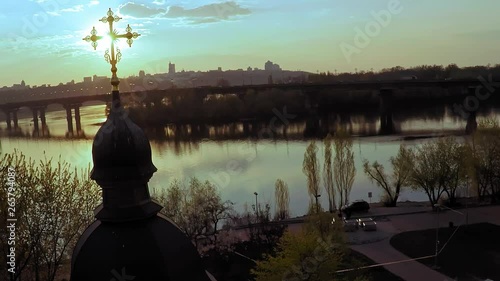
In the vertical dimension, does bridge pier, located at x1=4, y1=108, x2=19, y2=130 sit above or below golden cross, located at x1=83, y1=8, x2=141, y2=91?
below

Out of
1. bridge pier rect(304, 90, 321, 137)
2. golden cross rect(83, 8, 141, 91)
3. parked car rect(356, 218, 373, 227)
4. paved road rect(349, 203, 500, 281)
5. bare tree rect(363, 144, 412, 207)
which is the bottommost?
paved road rect(349, 203, 500, 281)

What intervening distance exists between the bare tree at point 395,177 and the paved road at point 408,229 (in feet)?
10.8

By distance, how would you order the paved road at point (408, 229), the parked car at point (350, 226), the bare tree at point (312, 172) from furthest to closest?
the bare tree at point (312, 172)
the parked car at point (350, 226)
the paved road at point (408, 229)

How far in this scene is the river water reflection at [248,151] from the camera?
30.4 metres

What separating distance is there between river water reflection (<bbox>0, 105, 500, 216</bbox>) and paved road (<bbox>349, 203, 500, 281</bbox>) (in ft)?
17.3

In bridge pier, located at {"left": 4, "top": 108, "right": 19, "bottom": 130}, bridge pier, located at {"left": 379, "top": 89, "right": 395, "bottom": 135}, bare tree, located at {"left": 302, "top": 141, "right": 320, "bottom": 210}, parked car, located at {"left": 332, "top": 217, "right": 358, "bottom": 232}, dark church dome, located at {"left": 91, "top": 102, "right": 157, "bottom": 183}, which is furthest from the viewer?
bridge pier, located at {"left": 4, "top": 108, "right": 19, "bottom": 130}

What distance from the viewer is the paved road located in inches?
679

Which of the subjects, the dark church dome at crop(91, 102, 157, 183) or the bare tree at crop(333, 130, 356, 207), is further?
the bare tree at crop(333, 130, 356, 207)

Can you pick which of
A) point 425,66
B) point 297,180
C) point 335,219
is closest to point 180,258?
point 335,219

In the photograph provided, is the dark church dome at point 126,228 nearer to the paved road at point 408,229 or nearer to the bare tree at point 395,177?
the paved road at point 408,229

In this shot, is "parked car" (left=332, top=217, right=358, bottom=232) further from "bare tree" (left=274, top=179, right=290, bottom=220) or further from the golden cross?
the golden cross

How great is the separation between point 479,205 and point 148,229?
956 inches

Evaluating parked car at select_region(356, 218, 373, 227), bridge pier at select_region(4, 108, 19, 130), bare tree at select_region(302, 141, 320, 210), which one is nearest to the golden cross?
parked car at select_region(356, 218, 373, 227)

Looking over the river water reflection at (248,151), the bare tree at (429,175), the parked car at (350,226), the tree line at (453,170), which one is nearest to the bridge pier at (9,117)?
the river water reflection at (248,151)
